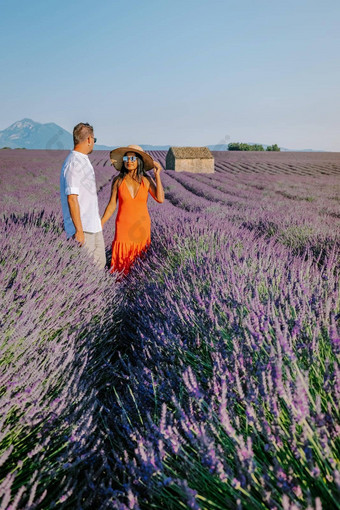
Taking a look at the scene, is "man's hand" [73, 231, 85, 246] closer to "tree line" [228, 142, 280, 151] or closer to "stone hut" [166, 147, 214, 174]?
"stone hut" [166, 147, 214, 174]

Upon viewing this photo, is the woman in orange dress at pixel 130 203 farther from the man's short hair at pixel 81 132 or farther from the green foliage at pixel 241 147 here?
the green foliage at pixel 241 147

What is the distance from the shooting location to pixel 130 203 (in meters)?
3.61

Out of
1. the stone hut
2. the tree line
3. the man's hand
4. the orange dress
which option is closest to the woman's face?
the orange dress

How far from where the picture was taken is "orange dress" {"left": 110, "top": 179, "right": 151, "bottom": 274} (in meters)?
3.61

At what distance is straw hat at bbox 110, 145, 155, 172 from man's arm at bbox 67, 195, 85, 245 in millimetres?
841

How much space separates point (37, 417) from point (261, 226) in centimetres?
463

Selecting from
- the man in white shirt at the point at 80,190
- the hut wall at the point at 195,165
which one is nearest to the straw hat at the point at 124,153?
the man in white shirt at the point at 80,190

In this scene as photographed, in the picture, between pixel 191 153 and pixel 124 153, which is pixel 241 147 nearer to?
pixel 191 153

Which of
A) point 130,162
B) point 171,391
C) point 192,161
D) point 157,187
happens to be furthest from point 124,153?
point 192,161

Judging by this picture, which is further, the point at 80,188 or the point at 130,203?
the point at 130,203

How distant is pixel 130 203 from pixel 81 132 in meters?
0.89

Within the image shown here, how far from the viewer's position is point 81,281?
2.42 meters

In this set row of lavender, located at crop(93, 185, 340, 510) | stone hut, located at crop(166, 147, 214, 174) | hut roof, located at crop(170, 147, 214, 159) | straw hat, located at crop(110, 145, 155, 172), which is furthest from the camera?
hut roof, located at crop(170, 147, 214, 159)

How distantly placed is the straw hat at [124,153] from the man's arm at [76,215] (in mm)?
841
